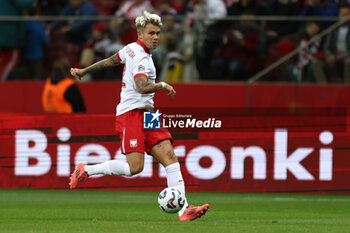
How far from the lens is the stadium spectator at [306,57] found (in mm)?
14992

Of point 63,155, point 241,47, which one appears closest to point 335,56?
point 241,47

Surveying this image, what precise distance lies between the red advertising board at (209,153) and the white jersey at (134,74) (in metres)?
3.89

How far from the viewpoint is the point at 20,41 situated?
16047mm

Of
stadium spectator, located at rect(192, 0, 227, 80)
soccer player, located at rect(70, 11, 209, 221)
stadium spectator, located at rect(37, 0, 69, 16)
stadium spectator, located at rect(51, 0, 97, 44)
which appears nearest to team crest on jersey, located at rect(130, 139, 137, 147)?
soccer player, located at rect(70, 11, 209, 221)

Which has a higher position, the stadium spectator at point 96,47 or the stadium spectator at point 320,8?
the stadium spectator at point 320,8

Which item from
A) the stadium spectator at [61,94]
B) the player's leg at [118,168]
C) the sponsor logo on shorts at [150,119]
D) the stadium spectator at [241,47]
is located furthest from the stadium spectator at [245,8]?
the player's leg at [118,168]

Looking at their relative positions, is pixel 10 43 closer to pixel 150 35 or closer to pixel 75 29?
pixel 75 29

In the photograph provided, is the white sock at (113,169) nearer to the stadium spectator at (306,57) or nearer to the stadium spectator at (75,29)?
the stadium spectator at (306,57)

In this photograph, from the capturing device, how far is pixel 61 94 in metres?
14.9

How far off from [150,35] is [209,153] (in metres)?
4.30

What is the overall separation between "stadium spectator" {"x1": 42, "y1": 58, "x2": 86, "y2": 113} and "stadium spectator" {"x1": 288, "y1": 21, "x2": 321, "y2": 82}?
3.66 metres

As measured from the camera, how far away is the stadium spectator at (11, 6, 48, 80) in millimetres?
16000

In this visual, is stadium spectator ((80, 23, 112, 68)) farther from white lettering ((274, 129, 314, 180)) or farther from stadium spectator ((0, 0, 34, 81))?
white lettering ((274, 129, 314, 180))

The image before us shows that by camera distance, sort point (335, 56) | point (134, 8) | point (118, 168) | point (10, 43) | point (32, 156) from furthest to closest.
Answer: point (134, 8)
point (10, 43)
point (335, 56)
point (32, 156)
point (118, 168)
